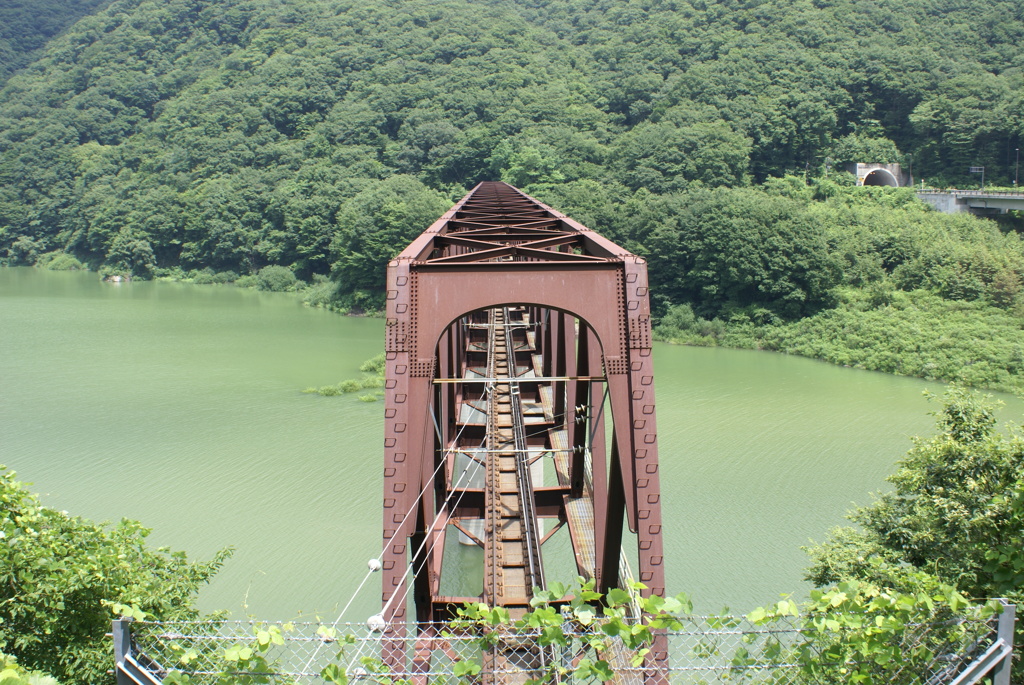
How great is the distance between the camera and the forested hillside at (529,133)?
31.8 meters

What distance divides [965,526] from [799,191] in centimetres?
3378

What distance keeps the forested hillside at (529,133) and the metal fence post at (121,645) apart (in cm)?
2831

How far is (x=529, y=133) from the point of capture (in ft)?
155

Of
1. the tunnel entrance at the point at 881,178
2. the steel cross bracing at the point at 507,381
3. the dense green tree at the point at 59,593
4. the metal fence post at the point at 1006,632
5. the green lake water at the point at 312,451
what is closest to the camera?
the metal fence post at the point at 1006,632

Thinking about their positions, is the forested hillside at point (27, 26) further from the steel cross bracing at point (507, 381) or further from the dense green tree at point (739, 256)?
the steel cross bracing at point (507, 381)

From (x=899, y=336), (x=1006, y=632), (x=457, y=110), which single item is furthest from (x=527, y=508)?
(x=457, y=110)

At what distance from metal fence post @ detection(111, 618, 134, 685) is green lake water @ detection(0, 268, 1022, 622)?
3.30 ft

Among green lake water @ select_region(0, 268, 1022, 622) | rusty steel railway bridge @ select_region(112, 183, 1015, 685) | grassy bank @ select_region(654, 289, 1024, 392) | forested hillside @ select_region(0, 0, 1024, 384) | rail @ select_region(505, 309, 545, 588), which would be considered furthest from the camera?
forested hillside @ select_region(0, 0, 1024, 384)

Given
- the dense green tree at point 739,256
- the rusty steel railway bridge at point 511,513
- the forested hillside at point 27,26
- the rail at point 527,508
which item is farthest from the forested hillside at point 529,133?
the rusty steel railway bridge at point 511,513

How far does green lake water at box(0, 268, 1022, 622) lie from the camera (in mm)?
10930

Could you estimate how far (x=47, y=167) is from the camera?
6356 cm

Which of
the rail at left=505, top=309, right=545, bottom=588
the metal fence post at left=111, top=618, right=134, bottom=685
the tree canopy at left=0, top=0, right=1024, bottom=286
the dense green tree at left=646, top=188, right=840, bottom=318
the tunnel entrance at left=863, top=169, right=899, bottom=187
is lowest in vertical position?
the rail at left=505, top=309, right=545, bottom=588

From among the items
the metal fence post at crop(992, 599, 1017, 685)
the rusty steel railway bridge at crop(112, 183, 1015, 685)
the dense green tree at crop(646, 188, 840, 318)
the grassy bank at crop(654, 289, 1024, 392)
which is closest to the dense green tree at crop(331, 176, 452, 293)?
the dense green tree at crop(646, 188, 840, 318)

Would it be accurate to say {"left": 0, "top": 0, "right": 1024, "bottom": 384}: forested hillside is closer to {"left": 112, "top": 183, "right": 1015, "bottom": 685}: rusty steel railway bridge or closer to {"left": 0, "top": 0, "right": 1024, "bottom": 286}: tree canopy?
{"left": 0, "top": 0, "right": 1024, "bottom": 286}: tree canopy
